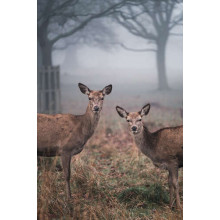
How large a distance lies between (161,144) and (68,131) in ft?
2.94

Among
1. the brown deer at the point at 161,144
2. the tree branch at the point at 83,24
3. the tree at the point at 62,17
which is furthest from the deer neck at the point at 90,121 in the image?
the tree branch at the point at 83,24

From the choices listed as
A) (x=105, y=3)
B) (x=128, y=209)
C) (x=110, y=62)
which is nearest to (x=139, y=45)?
(x=110, y=62)

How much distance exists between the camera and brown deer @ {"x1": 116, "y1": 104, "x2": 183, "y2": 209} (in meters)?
4.29

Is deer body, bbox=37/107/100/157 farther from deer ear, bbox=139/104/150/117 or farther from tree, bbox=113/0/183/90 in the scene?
tree, bbox=113/0/183/90

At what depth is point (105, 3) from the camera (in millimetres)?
4805

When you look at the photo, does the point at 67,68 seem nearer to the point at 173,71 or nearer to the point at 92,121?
the point at 92,121

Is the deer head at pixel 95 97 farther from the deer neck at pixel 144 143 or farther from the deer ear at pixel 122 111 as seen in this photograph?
the deer neck at pixel 144 143

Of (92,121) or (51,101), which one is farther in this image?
(51,101)

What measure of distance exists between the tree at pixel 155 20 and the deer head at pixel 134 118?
952mm

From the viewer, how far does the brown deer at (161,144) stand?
429 cm
